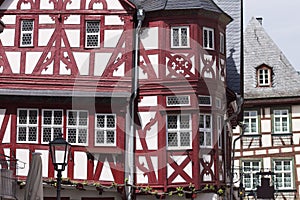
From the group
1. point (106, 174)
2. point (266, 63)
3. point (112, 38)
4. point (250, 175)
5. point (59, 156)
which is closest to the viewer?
point (59, 156)

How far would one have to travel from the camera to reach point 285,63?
3638 centimetres

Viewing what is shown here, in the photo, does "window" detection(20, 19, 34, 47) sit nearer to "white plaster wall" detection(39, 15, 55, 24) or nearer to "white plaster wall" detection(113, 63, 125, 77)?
"white plaster wall" detection(39, 15, 55, 24)

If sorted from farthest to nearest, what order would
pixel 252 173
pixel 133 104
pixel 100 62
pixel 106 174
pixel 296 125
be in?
pixel 252 173, pixel 296 125, pixel 100 62, pixel 133 104, pixel 106 174

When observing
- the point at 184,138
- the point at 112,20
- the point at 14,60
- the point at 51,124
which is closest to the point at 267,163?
the point at 184,138

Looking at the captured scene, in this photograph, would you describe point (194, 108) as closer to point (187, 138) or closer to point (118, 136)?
point (187, 138)

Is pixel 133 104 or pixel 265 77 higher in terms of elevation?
pixel 265 77

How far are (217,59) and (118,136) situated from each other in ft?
14.1

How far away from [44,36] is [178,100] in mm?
5017

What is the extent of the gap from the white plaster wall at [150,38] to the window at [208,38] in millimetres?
1615

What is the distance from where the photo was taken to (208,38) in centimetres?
2264

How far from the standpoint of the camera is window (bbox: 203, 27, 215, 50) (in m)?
22.5

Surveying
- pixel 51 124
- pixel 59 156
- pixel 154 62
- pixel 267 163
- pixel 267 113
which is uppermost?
pixel 154 62

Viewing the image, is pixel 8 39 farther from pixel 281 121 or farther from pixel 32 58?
pixel 281 121

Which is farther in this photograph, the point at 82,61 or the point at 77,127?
the point at 82,61
